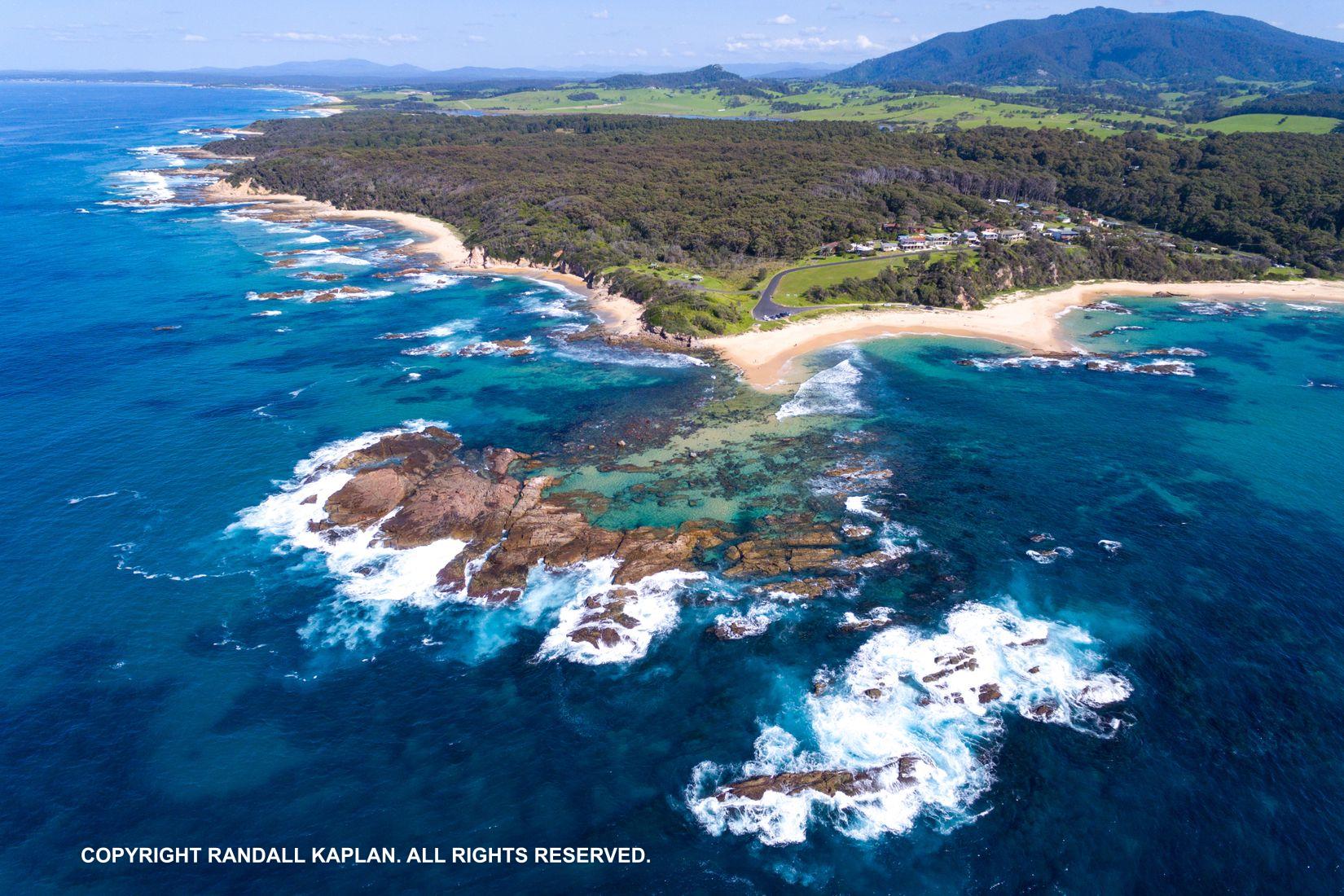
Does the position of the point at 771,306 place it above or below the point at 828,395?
above

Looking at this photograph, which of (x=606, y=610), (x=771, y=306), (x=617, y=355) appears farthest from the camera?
(x=771, y=306)

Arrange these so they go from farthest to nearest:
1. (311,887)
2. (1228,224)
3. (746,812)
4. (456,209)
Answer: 1. (456,209)
2. (1228,224)
3. (746,812)
4. (311,887)

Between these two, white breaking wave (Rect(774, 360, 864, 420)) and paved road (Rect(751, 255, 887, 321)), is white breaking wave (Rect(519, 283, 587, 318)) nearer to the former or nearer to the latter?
paved road (Rect(751, 255, 887, 321))

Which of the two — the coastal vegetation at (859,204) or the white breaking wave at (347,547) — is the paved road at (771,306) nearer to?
the coastal vegetation at (859,204)

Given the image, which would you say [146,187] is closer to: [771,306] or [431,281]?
[431,281]

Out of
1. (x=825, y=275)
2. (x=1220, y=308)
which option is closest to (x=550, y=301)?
(x=825, y=275)

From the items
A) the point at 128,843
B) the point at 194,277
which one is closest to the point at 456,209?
the point at 194,277

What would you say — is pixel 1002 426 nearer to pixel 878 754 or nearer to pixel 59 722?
pixel 878 754
